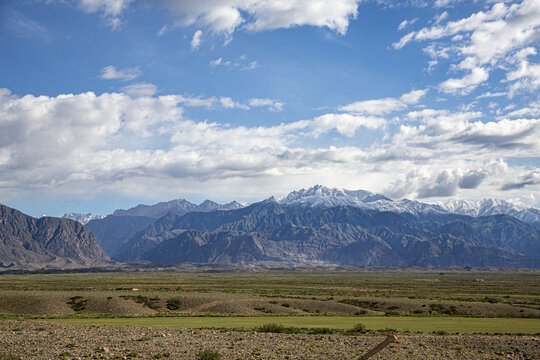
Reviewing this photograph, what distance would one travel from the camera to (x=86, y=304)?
67812mm

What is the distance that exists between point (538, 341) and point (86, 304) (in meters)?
56.1

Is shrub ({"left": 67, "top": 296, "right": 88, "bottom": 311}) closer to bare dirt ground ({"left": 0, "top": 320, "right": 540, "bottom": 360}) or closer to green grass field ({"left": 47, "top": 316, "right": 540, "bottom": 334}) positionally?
green grass field ({"left": 47, "top": 316, "right": 540, "bottom": 334})

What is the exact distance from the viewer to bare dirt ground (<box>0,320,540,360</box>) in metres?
28.6

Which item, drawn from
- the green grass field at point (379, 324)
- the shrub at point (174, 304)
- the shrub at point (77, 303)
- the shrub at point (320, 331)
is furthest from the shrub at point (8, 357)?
the shrub at point (174, 304)

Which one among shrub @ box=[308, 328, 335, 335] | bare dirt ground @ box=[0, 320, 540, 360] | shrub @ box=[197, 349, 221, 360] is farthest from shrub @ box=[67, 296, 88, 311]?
shrub @ box=[197, 349, 221, 360]

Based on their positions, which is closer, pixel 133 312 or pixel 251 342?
pixel 251 342

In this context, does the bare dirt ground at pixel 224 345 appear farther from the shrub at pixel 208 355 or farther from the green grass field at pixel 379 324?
the green grass field at pixel 379 324

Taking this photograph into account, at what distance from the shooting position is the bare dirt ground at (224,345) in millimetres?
28594

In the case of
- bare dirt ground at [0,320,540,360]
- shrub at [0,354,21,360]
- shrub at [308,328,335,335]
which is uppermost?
shrub at [0,354,21,360]

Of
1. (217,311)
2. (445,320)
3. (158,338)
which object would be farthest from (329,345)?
(217,311)

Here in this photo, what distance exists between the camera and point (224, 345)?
3269 centimetres

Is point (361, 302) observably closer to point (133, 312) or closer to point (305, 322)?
point (305, 322)

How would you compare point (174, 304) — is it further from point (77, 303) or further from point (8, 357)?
point (8, 357)

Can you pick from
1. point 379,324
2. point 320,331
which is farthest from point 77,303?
point 379,324
